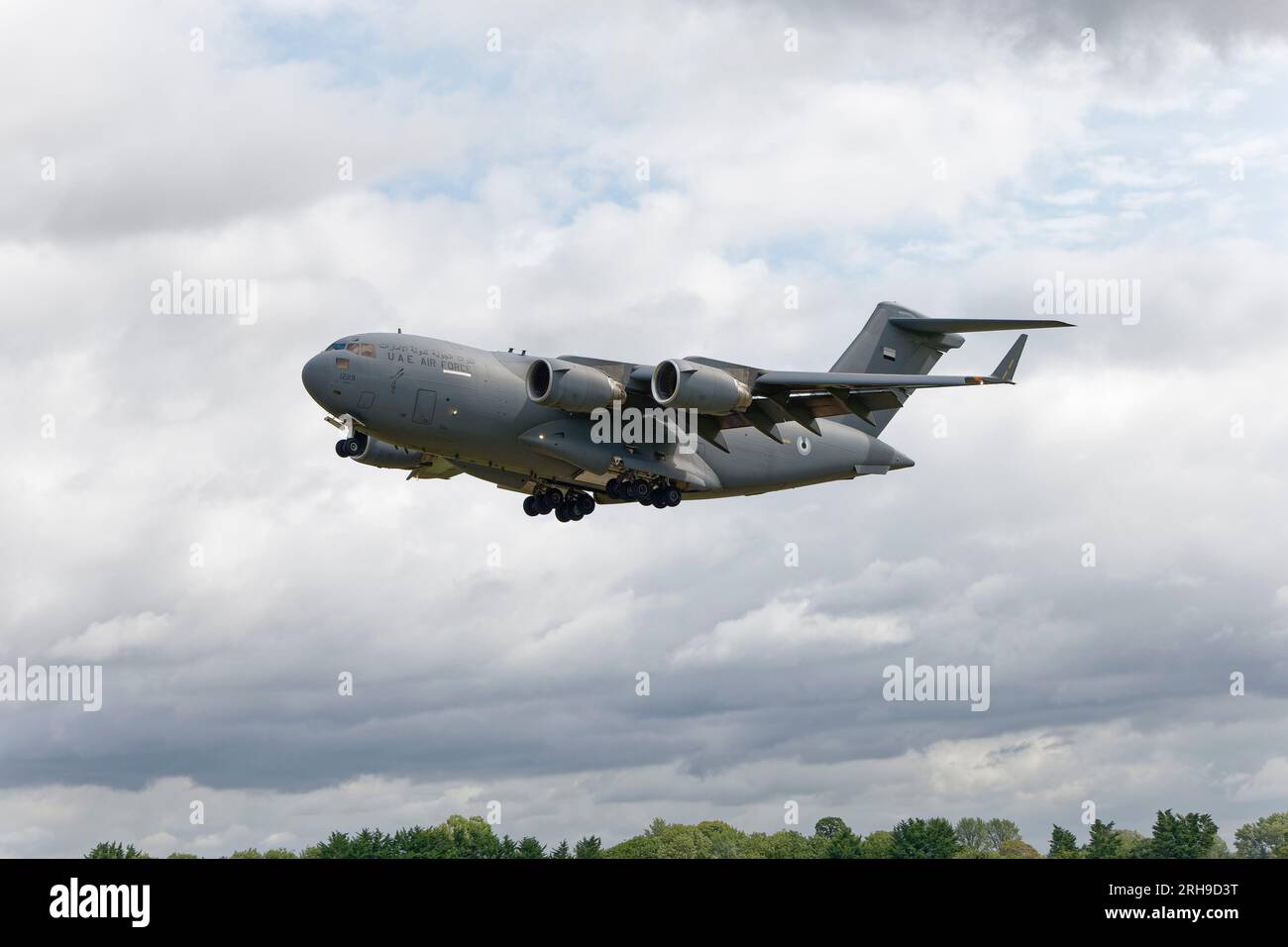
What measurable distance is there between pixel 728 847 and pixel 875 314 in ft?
162

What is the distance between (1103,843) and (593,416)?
138 feet

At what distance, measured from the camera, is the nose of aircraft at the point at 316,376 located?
94.6 feet

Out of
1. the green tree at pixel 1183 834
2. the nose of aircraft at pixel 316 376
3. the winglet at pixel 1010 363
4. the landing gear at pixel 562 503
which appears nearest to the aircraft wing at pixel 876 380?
the winglet at pixel 1010 363

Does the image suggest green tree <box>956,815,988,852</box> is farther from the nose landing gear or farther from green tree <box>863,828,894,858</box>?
the nose landing gear

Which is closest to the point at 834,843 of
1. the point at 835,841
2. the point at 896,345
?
the point at 835,841

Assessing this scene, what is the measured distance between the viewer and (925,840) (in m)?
70.4

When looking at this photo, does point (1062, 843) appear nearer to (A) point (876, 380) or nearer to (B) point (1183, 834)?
(B) point (1183, 834)

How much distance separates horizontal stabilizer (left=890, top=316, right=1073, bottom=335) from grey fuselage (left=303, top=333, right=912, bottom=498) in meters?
4.01

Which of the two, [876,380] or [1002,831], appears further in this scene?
[1002,831]

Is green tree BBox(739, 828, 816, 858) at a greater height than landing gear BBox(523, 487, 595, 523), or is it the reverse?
landing gear BBox(523, 487, 595, 523)

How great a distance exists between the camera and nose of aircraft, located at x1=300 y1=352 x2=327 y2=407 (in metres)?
28.8

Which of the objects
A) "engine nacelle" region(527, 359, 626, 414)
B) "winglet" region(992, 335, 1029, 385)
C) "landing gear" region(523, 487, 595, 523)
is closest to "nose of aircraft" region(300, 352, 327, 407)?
"engine nacelle" region(527, 359, 626, 414)

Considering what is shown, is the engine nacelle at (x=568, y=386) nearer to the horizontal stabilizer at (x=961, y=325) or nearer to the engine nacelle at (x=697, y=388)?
the engine nacelle at (x=697, y=388)
